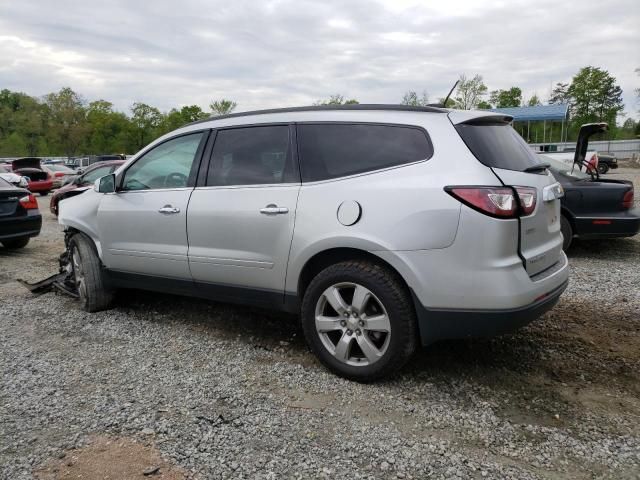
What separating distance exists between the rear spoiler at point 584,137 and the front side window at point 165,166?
234 inches

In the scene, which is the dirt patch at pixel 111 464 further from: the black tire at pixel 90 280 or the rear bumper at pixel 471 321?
the black tire at pixel 90 280

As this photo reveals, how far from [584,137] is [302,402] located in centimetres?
678

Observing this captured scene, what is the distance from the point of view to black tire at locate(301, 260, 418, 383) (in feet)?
10.6

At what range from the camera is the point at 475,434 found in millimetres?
2871

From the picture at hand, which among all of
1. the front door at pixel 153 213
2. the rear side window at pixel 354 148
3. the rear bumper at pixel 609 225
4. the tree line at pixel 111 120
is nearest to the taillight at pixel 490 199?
the rear side window at pixel 354 148

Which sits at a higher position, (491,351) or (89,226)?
(89,226)

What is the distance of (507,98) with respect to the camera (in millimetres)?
66688

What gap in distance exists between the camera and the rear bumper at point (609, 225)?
7129mm

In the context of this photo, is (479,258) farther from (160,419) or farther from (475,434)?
(160,419)

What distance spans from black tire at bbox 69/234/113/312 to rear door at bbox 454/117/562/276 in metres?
3.68

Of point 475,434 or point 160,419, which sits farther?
point 160,419

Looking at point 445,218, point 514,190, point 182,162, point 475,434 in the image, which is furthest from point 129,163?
point 475,434

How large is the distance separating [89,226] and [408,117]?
3.35 meters

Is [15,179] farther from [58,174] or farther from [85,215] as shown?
[85,215]
